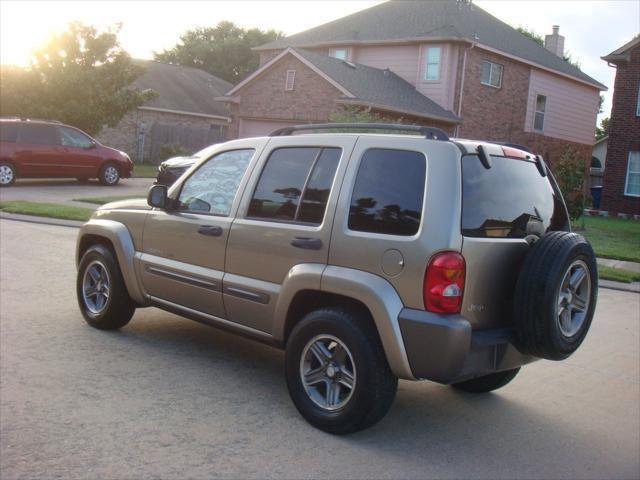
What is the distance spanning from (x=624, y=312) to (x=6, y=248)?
336 inches

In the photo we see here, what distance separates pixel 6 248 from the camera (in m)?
10.9

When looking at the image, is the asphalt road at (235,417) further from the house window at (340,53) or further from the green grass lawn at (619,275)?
the house window at (340,53)

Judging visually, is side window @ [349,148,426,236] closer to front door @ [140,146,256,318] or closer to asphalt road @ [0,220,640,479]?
front door @ [140,146,256,318]

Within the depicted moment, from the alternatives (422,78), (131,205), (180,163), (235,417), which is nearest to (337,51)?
(422,78)

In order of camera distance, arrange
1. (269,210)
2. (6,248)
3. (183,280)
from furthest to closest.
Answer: (6,248) → (183,280) → (269,210)

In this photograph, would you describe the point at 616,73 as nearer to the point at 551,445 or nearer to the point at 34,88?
the point at 34,88

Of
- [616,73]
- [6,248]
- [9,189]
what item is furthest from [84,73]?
[616,73]

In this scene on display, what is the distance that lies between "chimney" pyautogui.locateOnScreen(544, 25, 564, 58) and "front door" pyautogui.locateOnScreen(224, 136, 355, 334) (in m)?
37.8

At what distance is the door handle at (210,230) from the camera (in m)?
5.78

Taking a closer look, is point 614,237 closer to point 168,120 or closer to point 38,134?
point 38,134

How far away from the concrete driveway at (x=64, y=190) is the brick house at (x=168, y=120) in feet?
33.6

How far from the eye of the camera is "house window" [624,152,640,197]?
94.5ft

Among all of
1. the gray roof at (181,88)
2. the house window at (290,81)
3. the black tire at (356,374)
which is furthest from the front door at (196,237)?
the gray roof at (181,88)

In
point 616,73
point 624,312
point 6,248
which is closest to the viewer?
point 624,312
